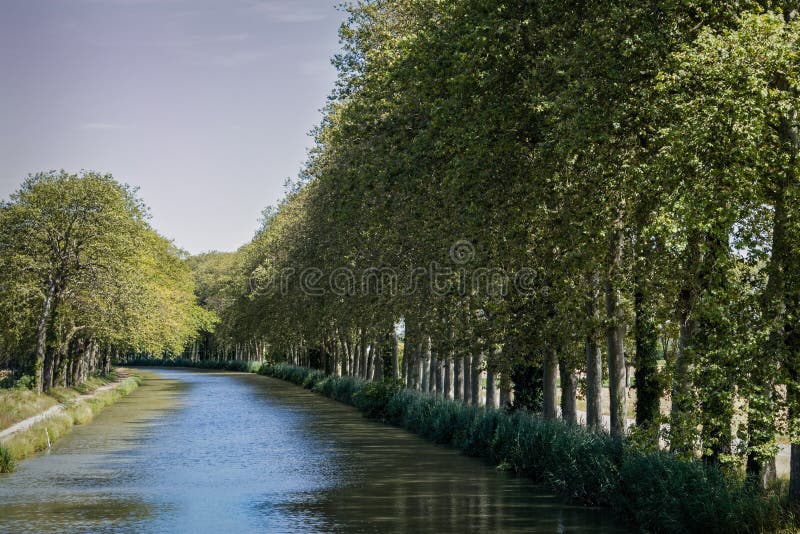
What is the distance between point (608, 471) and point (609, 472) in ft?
0.16

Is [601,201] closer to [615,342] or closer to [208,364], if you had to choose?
[615,342]

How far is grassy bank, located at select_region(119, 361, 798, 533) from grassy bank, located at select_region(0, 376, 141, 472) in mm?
13762

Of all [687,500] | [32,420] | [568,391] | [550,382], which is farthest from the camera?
[32,420]

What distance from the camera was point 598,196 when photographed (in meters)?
19.3

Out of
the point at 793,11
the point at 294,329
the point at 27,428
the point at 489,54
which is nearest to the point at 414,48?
the point at 489,54

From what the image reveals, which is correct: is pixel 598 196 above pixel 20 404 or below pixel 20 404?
above

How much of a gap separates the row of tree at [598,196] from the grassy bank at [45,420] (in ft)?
40.7

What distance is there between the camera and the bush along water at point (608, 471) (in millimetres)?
15680

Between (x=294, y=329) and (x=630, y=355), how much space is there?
33.4m

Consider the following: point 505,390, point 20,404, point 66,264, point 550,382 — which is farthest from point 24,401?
point 550,382

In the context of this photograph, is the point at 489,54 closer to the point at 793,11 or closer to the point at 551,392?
the point at 793,11

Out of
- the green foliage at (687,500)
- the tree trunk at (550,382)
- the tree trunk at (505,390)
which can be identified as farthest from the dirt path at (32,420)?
the green foliage at (687,500)

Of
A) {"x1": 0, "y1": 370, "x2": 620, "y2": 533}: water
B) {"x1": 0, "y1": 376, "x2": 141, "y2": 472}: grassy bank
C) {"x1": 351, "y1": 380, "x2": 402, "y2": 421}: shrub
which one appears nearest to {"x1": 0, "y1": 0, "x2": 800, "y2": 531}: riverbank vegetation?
{"x1": 0, "y1": 370, "x2": 620, "y2": 533}: water

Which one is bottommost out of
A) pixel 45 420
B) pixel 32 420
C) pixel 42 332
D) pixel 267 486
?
pixel 267 486
